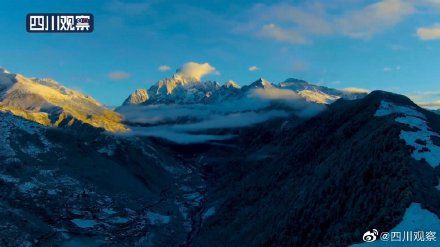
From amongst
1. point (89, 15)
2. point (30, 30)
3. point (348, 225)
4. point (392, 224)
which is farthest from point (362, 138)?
point (30, 30)

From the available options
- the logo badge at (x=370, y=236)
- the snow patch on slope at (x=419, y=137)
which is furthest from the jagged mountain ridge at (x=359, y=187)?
the logo badge at (x=370, y=236)

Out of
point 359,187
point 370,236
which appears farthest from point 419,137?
point 370,236

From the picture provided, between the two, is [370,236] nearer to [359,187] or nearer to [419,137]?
[359,187]

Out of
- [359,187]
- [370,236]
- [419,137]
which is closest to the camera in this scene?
[370,236]

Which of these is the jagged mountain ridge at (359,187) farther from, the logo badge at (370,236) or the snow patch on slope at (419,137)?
the logo badge at (370,236)

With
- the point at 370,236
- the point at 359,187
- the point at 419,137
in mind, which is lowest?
the point at 370,236

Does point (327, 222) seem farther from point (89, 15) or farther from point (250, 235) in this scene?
point (89, 15)

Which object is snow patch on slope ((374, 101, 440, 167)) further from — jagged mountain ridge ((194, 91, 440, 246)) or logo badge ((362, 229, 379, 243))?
logo badge ((362, 229, 379, 243))

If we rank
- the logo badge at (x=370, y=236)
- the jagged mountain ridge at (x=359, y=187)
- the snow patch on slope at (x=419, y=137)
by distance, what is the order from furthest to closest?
the snow patch on slope at (x=419, y=137)
the jagged mountain ridge at (x=359, y=187)
the logo badge at (x=370, y=236)
